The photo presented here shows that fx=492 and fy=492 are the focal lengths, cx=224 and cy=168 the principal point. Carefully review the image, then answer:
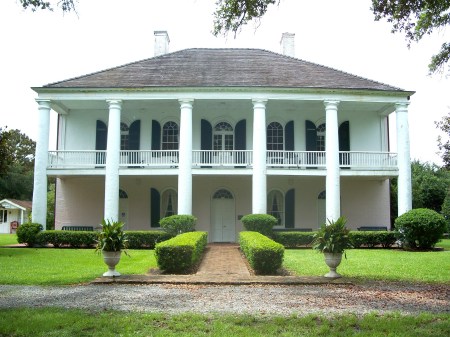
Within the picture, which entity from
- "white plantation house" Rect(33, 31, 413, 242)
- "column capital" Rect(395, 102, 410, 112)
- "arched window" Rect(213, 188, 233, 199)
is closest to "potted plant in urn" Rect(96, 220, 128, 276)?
"white plantation house" Rect(33, 31, 413, 242)

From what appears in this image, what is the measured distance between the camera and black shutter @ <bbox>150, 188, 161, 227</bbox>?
25422 millimetres

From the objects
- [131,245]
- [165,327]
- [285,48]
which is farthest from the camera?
[285,48]

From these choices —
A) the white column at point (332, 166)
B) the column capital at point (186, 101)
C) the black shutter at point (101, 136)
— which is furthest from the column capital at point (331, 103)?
the black shutter at point (101, 136)

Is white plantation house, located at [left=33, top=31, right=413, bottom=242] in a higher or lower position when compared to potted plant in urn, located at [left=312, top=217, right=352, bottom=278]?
higher

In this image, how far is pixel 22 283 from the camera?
10742 mm

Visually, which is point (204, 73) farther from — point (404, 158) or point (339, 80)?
point (404, 158)

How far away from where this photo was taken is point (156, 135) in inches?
1003

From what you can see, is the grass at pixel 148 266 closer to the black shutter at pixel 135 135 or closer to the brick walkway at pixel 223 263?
the brick walkway at pixel 223 263

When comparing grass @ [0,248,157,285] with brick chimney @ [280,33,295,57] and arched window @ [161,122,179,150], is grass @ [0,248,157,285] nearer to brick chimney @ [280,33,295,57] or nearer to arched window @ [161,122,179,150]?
arched window @ [161,122,179,150]

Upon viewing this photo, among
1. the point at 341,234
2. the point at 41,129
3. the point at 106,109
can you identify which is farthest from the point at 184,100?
the point at 341,234

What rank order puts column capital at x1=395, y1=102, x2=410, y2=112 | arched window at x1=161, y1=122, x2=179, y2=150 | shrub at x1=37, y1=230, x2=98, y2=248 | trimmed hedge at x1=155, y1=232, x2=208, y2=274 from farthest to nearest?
arched window at x1=161, y1=122, x2=179, y2=150
column capital at x1=395, y1=102, x2=410, y2=112
shrub at x1=37, y1=230, x2=98, y2=248
trimmed hedge at x1=155, y1=232, x2=208, y2=274

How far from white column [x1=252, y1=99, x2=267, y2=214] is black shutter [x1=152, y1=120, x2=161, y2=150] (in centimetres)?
551

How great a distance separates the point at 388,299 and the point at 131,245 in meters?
14.1

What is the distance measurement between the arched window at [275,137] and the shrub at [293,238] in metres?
5.92
